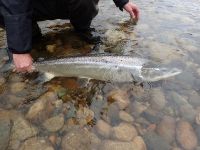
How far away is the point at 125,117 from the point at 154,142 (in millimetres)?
534

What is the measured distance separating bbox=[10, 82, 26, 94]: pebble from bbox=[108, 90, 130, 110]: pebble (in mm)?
1227

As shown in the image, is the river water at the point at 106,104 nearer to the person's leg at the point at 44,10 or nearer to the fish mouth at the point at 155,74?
the fish mouth at the point at 155,74

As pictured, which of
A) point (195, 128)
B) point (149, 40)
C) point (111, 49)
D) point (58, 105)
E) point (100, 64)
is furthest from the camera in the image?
point (149, 40)

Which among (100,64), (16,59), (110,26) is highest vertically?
(16,59)

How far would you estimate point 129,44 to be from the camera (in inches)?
227

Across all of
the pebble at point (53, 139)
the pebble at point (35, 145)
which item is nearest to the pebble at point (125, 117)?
the pebble at point (53, 139)

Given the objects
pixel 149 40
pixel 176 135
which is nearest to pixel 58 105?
pixel 176 135

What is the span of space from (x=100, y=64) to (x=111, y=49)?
1039 millimetres

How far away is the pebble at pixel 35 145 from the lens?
355 cm

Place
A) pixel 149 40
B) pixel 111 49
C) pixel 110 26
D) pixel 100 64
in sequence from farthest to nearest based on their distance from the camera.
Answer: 1. pixel 110 26
2. pixel 149 40
3. pixel 111 49
4. pixel 100 64

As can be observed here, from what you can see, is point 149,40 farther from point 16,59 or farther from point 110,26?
point 16,59

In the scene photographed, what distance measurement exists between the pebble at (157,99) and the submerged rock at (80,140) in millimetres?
1006

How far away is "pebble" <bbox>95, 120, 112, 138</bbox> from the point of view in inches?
150

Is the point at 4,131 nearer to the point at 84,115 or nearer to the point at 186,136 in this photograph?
the point at 84,115
